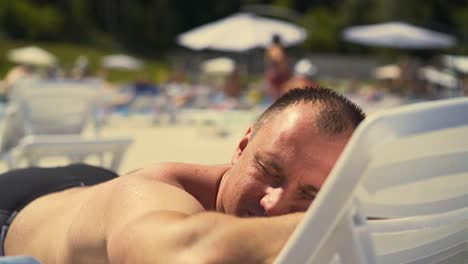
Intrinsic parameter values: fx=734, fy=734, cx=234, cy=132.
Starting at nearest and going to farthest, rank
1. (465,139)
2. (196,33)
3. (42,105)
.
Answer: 1. (465,139)
2. (42,105)
3. (196,33)

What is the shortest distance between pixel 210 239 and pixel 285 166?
0.29m

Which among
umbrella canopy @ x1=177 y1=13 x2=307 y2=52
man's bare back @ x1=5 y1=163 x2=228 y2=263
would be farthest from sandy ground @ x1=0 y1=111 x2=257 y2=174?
man's bare back @ x1=5 y1=163 x2=228 y2=263

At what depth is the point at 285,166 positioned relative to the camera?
4.63 feet

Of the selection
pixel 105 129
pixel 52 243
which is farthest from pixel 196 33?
pixel 52 243

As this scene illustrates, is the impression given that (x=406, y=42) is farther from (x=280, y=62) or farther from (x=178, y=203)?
(x=178, y=203)

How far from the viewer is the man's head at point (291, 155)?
1397 mm

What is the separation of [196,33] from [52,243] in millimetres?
13293

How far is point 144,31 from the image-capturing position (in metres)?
46.2

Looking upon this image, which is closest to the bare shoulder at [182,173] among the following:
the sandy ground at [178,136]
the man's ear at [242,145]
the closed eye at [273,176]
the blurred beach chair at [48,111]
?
the man's ear at [242,145]

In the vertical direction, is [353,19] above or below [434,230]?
below

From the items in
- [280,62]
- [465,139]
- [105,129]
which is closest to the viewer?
[465,139]

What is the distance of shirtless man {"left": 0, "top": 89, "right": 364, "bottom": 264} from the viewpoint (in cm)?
119

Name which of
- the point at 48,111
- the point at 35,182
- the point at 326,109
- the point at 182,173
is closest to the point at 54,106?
the point at 48,111

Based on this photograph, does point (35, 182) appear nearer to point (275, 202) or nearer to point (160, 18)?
point (275, 202)
